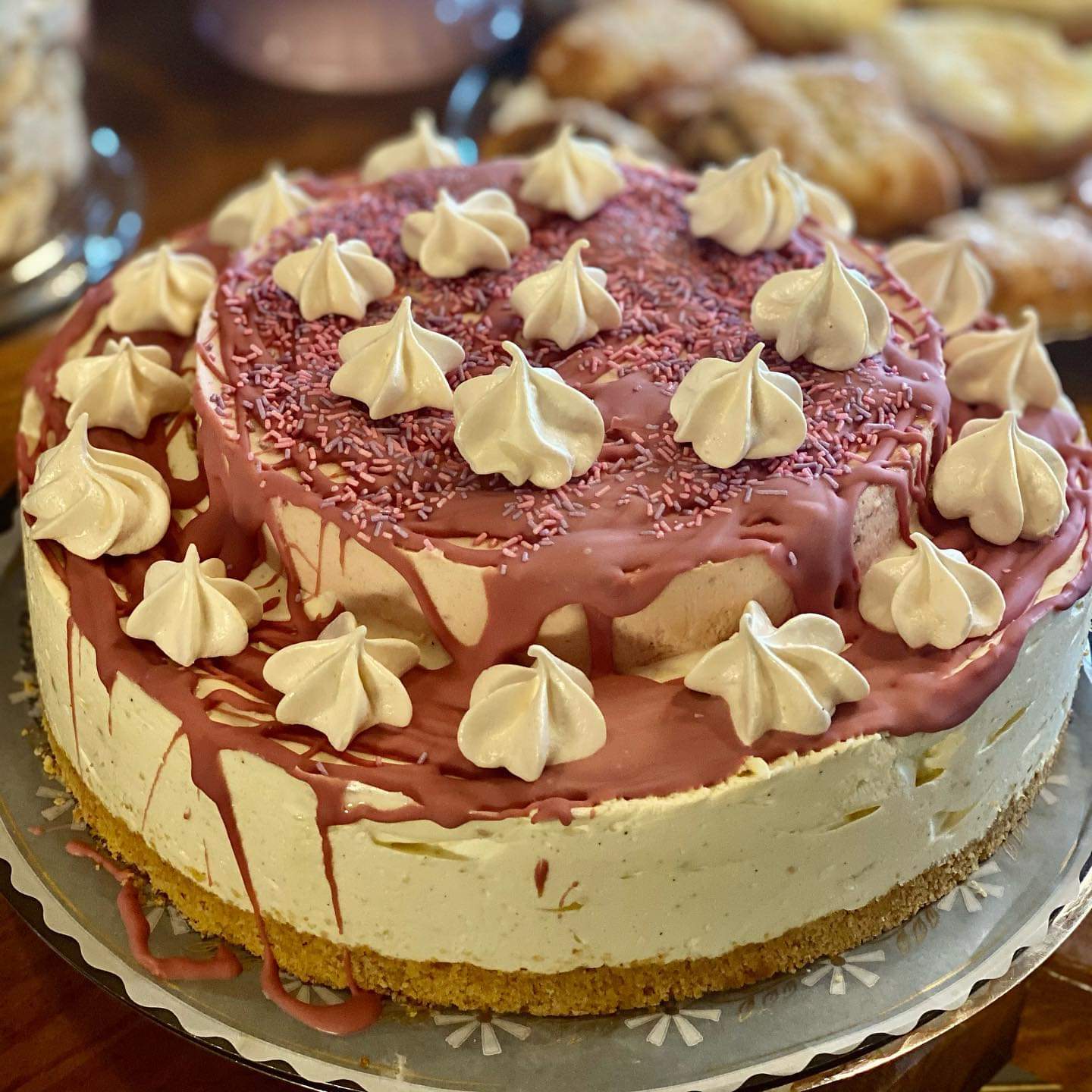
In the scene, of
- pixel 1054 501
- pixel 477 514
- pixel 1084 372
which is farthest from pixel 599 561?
pixel 1084 372

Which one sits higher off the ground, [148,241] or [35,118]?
[35,118]

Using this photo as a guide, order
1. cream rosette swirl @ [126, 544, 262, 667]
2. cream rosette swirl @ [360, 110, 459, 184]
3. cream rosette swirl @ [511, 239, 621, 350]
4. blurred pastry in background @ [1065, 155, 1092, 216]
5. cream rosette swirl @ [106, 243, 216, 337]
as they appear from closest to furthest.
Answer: cream rosette swirl @ [126, 544, 262, 667]
cream rosette swirl @ [511, 239, 621, 350]
cream rosette swirl @ [106, 243, 216, 337]
cream rosette swirl @ [360, 110, 459, 184]
blurred pastry in background @ [1065, 155, 1092, 216]

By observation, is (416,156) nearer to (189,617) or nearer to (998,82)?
(189,617)

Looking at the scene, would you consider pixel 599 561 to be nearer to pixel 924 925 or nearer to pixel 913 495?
pixel 913 495

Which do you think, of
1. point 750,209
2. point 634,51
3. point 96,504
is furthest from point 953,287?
point 634,51

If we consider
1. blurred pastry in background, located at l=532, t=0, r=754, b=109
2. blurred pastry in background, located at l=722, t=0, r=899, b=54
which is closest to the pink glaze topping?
blurred pastry in background, located at l=532, t=0, r=754, b=109

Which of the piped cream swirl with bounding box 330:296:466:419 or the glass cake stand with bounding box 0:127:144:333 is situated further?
the glass cake stand with bounding box 0:127:144:333

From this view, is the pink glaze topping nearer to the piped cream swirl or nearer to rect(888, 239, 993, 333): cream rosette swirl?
the piped cream swirl
